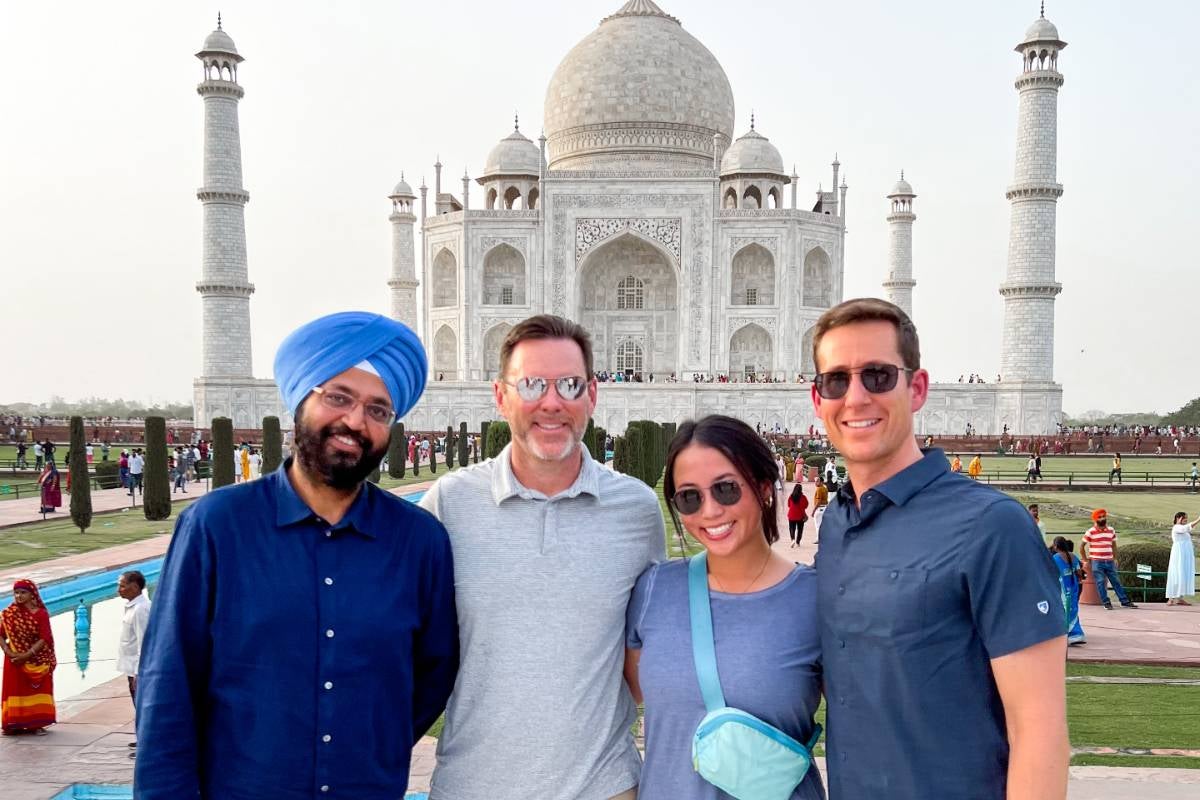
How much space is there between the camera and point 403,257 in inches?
1246

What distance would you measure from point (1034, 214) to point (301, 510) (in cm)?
2719

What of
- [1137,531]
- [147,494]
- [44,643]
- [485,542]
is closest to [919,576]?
[485,542]

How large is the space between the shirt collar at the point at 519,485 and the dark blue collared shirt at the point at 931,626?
551 mm

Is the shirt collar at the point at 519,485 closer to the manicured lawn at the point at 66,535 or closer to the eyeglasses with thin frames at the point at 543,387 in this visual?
the eyeglasses with thin frames at the point at 543,387

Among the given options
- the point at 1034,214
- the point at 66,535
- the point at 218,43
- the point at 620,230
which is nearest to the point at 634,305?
the point at 620,230

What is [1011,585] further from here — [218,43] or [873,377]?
[218,43]

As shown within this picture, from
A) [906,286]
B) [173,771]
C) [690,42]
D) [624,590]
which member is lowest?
[173,771]

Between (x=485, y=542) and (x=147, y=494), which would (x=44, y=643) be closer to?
(x=485, y=542)

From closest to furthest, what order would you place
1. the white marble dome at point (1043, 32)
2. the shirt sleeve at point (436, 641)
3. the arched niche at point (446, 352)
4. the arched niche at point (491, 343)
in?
1. the shirt sleeve at point (436, 641)
2. the white marble dome at point (1043, 32)
3. the arched niche at point (491, 343)
4. the arched niche at point (446, 352)

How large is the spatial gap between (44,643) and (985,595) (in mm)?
4479

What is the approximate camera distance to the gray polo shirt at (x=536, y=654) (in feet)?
5.94

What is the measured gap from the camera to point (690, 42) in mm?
32688

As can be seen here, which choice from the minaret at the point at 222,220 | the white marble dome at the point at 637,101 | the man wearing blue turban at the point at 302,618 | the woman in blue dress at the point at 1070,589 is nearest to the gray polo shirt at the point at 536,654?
the man wearing blue turban at the point at 302,618

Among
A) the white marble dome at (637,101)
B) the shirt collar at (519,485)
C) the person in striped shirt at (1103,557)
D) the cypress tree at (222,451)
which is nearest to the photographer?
the shirt collar at (519,485)
